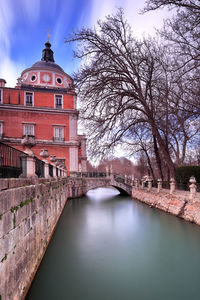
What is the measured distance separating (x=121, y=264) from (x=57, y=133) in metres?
20.0

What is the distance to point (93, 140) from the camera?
1233 cm

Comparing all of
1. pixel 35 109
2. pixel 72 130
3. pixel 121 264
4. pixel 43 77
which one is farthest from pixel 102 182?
pixel 121 264

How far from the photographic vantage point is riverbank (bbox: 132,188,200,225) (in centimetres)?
1033

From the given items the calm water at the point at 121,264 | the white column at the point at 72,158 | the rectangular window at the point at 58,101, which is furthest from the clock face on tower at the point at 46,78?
the calm water at the point at 121,264

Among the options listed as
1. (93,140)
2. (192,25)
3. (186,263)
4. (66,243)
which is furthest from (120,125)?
(186,263)

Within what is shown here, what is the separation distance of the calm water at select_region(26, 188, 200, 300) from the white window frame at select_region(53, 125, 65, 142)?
595 inches

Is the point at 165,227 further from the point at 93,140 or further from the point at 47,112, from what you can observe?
the point at 47,112

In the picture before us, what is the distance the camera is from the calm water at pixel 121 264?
4.67 metres

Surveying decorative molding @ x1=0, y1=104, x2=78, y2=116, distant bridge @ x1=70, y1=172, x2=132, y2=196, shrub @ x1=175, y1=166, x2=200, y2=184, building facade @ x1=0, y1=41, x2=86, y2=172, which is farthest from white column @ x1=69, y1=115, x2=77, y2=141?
shrub @ x1=175, y1=166, x2=200, y2=184

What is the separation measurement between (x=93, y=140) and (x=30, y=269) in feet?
27.8

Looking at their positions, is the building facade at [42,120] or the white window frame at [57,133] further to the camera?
the white window frame at [57,133]

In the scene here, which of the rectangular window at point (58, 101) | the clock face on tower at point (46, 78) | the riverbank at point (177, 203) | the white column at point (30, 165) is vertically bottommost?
the riverbank at point (177, 203)

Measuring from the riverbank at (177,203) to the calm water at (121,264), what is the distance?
0.66 metres

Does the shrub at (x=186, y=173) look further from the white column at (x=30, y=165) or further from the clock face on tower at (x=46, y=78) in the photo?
the clock face on tower at (x=46, y=78)
